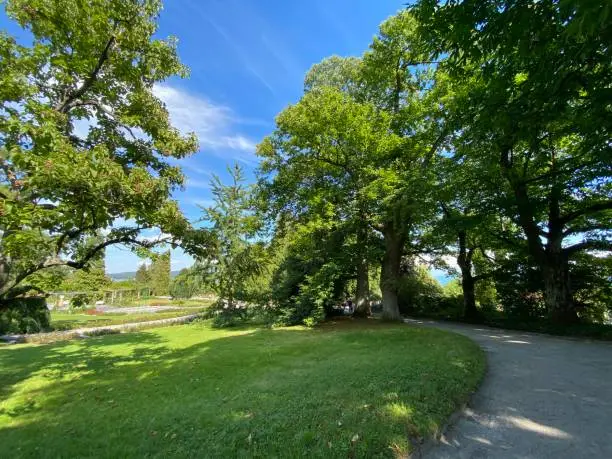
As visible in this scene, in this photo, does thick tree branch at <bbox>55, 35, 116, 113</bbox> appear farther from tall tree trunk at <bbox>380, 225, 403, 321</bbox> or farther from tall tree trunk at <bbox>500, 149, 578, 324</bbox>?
tall tree trunk at <bbox>500, 149, 578, 324</bbox>

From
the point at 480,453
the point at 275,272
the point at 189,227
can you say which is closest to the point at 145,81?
the point at 189,227

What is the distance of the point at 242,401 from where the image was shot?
516cm

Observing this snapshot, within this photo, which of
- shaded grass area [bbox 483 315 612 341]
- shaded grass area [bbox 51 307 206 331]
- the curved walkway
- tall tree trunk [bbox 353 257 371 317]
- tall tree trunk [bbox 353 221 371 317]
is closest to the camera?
the curved walkway

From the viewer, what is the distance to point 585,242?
13.7 m

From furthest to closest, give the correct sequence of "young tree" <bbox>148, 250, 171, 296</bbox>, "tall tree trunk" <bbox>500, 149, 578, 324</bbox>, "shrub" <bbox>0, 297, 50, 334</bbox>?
"young tree" <bbox>148, 250, 171, 296</bbox> < "shrub" <bbox>0, 297, 50, 334</bbox> < "tall tree trunk" <bbox>500, 149, 578, 324</bbox>

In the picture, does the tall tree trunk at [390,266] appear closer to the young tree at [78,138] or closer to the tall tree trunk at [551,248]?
the tall tree trunk at [551,248]

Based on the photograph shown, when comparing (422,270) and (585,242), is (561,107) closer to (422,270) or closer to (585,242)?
(585,242)

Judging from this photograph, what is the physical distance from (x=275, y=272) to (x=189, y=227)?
44.0ft

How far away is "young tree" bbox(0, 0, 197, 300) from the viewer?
11.8 ft

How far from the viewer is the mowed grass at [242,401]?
3.77 meters

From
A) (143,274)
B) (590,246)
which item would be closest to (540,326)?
(590,246)

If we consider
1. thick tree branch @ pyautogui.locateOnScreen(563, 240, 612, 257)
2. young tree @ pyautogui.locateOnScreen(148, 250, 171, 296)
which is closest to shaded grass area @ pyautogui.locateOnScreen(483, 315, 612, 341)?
thick tree branch @ pyautogui.locateOnScreen(563, 240, 612, 257)

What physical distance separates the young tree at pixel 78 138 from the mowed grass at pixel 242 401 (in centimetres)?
230

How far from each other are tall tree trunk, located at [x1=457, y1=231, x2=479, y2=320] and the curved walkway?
10728 mm
